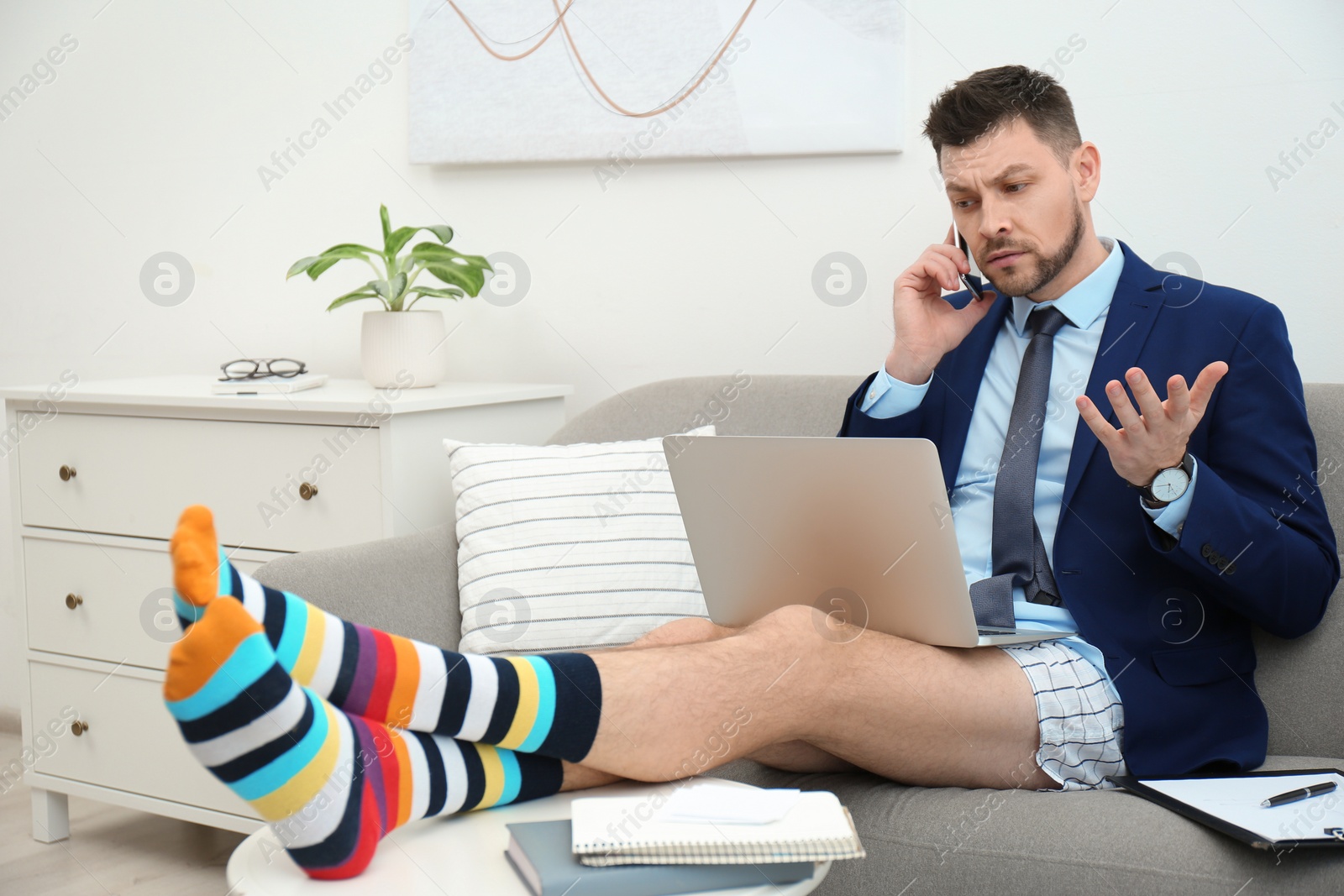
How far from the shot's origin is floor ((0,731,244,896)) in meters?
1.96

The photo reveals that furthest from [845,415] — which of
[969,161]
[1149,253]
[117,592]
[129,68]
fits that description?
[129,68]

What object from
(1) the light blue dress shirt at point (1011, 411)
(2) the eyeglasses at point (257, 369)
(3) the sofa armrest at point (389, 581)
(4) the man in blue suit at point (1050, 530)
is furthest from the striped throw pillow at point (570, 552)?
(2) the eyeglasses at point (257, 369)

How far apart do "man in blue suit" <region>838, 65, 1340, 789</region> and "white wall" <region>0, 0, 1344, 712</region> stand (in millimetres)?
400

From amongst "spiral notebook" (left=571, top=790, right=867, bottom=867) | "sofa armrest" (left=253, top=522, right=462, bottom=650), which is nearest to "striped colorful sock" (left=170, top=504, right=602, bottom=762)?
"spiral notebook" (left=571, top=790, right=867, bottom=867)

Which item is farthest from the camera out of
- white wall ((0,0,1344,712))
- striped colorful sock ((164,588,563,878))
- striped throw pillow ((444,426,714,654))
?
white wall ((0,0,1344,712))

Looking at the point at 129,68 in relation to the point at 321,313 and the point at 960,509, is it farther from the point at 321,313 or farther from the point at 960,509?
the point at 960,509

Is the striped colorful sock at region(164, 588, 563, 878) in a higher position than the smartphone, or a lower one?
lower

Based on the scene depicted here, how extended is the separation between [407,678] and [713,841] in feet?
0.94

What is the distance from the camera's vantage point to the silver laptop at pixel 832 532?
1104 millimetres

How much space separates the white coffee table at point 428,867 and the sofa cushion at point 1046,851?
301 millimetres

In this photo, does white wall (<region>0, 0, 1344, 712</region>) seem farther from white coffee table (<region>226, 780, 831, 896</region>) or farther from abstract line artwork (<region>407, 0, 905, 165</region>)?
white coffee table (<region>226, 780, 831, 896</region>)

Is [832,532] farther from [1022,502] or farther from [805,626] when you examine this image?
[1022,502]

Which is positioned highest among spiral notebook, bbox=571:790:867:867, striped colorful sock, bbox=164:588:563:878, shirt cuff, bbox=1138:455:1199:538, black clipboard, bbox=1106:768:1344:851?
shirt cuff, bbox=1138:455:1199:538

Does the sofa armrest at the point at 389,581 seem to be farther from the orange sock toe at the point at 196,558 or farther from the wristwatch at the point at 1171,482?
the wristwatch at the point at 1171,482
